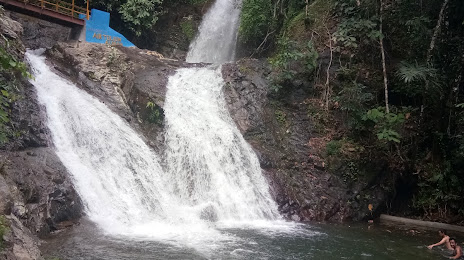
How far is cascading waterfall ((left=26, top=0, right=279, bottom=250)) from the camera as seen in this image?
31.7 feet

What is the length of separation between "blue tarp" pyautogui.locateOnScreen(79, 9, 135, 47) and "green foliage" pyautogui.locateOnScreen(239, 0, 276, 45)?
590 cm

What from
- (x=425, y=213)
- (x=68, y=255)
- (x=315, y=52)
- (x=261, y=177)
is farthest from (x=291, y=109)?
(x=68, y=255)

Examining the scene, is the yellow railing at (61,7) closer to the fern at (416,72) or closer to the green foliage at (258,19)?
the green foliage at (258,19)

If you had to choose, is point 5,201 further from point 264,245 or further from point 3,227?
point 264,245

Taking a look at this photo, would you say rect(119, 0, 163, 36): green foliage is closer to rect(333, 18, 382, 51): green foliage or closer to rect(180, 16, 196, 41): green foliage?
rect(180, 16, 196, 41): green foliage

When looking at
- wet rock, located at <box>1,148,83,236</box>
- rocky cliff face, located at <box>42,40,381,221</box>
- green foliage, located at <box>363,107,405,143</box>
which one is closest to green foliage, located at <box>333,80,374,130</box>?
green foliage, located at <box>363,107,405,143</box>

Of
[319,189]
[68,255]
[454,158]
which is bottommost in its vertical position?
[68,255]

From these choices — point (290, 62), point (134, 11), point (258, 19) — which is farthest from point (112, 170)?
point (134, 11)

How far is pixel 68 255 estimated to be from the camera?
6926 mm

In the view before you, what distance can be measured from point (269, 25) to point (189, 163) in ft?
28.7

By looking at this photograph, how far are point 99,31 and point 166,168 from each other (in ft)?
29.8

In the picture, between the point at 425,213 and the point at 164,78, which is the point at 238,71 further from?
the point at 425,213

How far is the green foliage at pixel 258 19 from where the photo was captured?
58.4 ft

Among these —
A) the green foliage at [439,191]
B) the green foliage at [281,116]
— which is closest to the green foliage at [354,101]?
the green foliage at [281,116]
